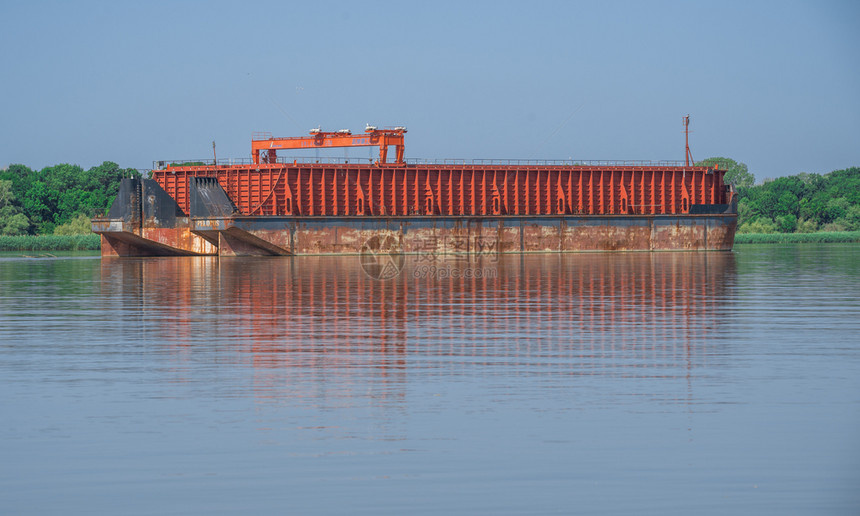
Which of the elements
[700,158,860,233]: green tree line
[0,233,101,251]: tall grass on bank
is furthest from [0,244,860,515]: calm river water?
[700,158,860,233]: green tree line

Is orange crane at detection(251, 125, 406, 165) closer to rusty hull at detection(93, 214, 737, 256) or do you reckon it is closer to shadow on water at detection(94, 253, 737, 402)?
rusty hull at detection(93, 214, 737, 256)

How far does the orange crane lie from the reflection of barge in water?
7 centimetres

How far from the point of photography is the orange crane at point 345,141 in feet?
200

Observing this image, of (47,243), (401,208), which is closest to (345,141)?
(401,208)

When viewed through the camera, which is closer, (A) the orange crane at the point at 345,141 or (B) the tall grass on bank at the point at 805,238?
(A) the orange crane at the point at 345,141

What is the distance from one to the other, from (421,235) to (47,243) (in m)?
40.9

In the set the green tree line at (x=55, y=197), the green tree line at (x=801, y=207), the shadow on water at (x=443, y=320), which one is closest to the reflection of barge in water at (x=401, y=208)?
the shadow on water at (x=443, y=320)

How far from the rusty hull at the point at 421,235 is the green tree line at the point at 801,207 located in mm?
63368

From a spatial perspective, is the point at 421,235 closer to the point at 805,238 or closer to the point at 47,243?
the point at 47,243

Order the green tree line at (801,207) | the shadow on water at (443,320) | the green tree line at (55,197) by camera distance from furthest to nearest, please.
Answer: the green tree line at (801,207) < the green tree line at (55,197) < the shadow on water at (443,320)

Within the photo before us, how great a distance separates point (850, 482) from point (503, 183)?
55409 millimetres

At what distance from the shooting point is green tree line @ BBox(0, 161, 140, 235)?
319 ft

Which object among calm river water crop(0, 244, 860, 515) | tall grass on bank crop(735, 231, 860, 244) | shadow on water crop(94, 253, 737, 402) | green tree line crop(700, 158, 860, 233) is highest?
green tree line crop(700, 158, 860, 233)

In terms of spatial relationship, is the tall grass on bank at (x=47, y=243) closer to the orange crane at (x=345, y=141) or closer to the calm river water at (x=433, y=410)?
the orange crane at (x=345, y=141)
